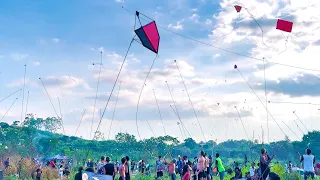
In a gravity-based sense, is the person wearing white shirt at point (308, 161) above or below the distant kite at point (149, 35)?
below

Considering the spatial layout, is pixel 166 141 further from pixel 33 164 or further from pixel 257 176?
pixel 257 176

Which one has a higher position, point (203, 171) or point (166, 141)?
point (166, 141)

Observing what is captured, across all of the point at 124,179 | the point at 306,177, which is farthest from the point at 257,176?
the point at 124,179

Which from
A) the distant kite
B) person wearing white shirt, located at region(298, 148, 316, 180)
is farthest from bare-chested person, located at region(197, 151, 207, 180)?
the distant kite

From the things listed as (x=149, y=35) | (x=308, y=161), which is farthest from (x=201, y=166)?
(x=149, y=35)

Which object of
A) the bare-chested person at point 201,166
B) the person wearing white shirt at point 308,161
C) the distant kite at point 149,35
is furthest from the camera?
the bare-chested person at point 201,166

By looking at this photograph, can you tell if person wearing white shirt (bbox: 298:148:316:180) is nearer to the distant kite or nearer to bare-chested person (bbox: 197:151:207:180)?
bare-chested person (bbox: 197:151:207:180)

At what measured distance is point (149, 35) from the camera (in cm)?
1673

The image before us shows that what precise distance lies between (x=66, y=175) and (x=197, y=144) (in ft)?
353

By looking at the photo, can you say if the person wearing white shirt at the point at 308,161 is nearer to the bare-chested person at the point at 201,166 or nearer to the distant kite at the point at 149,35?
the bare-chested person at the point at 201,166

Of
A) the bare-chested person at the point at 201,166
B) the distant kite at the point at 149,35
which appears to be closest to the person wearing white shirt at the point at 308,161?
the bare-chested person at the point at 201,166

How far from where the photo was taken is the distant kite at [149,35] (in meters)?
16.6

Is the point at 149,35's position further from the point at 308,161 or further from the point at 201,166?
the point at 308,161

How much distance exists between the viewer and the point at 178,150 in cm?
11619
